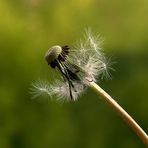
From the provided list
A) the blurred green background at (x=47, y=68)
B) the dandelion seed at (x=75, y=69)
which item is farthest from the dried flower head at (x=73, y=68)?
the blurred green background at (x=47, y=68)

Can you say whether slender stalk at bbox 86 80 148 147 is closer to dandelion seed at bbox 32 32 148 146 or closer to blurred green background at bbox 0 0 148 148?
dandelion seed at bbox 32 32 148 146

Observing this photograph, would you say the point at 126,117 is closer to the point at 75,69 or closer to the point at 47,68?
the point at 75,69

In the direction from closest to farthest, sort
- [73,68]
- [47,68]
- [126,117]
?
[126,117]
[73,68]
[47,68]

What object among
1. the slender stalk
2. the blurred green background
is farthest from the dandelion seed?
the blurred green background

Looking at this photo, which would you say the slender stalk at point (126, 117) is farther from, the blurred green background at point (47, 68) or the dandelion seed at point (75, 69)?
the blurred green background at point (47, 68)

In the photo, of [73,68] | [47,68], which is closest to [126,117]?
[73,68]

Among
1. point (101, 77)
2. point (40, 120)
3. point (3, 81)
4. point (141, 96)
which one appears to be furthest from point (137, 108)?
point (101, 77)

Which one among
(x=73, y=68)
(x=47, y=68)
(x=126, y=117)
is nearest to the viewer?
(x=126, y=117)
